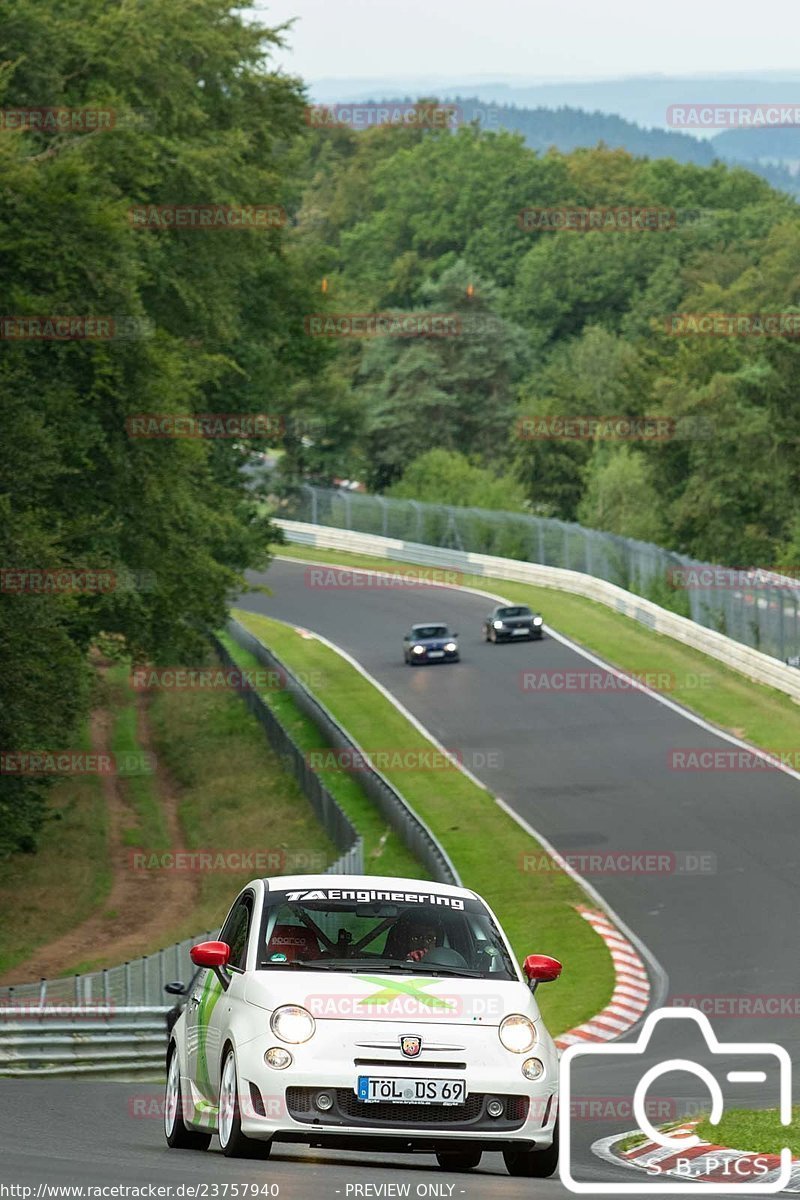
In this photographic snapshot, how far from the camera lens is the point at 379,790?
3725cm

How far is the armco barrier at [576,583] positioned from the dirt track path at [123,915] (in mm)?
14942

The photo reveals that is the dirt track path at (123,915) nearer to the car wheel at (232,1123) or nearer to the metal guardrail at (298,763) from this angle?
the metal guardrail at (298,763)

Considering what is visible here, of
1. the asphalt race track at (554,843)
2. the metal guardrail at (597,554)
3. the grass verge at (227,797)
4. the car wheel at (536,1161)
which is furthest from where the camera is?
the metal guardrail at (597,554)

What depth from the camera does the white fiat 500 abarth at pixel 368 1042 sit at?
34.0 feet

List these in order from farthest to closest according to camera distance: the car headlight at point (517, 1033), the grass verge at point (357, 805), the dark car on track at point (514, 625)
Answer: the dark car on track at point (514, 625) → the grass verge at point (357, 805) → the car headlight at point (517, 1033)

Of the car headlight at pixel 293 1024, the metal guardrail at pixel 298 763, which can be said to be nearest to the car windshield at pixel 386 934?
the car headlight at pixel 293 1024

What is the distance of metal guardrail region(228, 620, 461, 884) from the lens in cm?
3084

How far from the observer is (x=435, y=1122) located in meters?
10.4

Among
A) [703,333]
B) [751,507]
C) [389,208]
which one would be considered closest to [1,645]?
[751,507]

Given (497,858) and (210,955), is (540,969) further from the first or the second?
(497,858)

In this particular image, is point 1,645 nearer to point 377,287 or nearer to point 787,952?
point 787,952

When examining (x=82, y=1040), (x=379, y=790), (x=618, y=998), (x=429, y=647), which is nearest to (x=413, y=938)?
(x=82, y=1040)

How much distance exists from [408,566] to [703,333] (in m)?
16.8

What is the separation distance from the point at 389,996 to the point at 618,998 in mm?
14717
